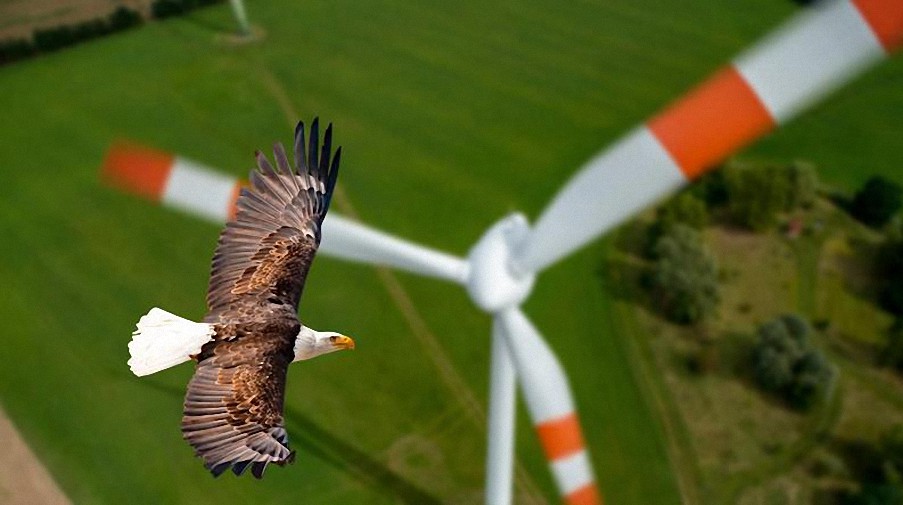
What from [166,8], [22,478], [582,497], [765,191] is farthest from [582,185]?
[166,8]

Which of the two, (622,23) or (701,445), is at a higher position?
(622,23)

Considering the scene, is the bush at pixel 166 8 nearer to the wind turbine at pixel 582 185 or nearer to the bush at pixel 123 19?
the bush at pixel 123 19

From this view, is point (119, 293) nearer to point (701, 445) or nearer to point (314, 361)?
point (314, 361)

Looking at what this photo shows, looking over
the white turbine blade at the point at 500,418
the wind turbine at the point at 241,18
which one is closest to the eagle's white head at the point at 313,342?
the white turbine blade at the point at 500,418

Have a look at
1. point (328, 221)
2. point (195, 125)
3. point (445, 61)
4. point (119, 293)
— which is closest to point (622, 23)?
point (445, 61)

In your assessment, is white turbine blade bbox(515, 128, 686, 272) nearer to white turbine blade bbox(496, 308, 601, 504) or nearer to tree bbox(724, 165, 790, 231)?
white turbine blade bbox(496, 308, 601, 504)

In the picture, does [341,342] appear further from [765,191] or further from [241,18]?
[241,18]
